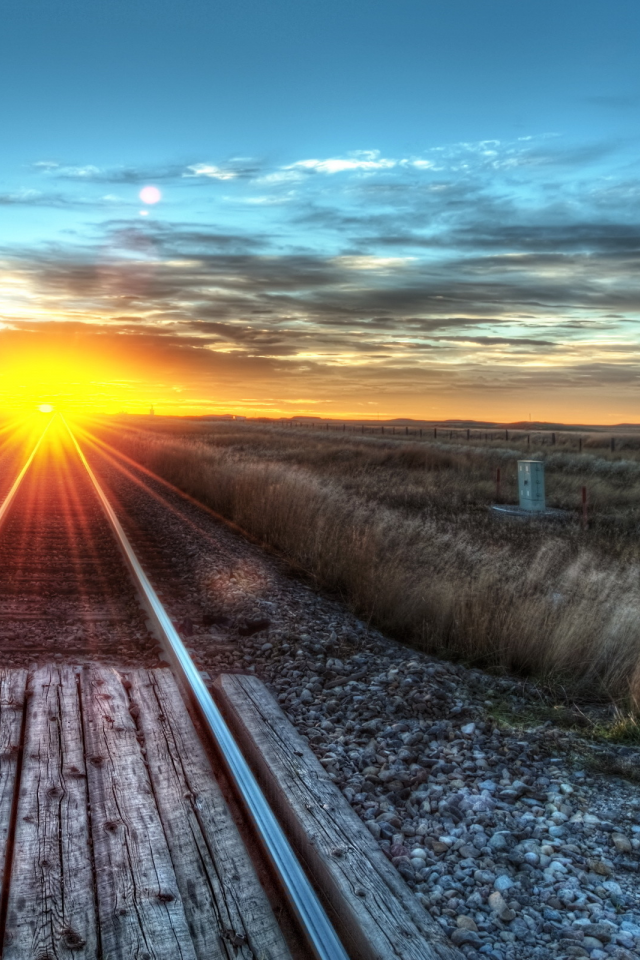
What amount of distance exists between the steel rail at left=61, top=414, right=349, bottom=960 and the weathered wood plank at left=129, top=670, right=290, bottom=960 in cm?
10

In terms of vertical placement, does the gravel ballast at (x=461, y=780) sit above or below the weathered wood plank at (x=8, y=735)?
below

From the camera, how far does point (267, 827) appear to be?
3521 millimetres

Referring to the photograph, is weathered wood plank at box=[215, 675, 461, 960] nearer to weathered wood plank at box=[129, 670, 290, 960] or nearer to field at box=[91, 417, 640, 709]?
weathered wood plank at box=[129, 670, 290, 960]

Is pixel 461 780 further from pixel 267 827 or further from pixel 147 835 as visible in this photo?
pixel 147 835

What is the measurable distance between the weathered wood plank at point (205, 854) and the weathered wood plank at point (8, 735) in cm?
67

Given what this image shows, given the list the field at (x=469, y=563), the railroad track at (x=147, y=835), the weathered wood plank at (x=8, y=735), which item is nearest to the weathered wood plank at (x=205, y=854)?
the railroad track at (x=147, y=835)

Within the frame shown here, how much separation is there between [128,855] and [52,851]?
318 mm

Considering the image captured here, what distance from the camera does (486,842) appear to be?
363 cm

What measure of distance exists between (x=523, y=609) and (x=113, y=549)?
6.15m

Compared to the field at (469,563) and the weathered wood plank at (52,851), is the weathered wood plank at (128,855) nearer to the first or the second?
the weathered wood plank at (52,851)

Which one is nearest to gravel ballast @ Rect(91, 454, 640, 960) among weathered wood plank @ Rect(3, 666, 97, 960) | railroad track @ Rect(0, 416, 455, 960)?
railroad track @ Rect(0, 416, 455, 960)

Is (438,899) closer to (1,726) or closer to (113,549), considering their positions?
(1,726)

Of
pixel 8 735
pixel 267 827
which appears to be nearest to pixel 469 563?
pixel 8 735

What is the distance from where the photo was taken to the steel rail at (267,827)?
112 inches
